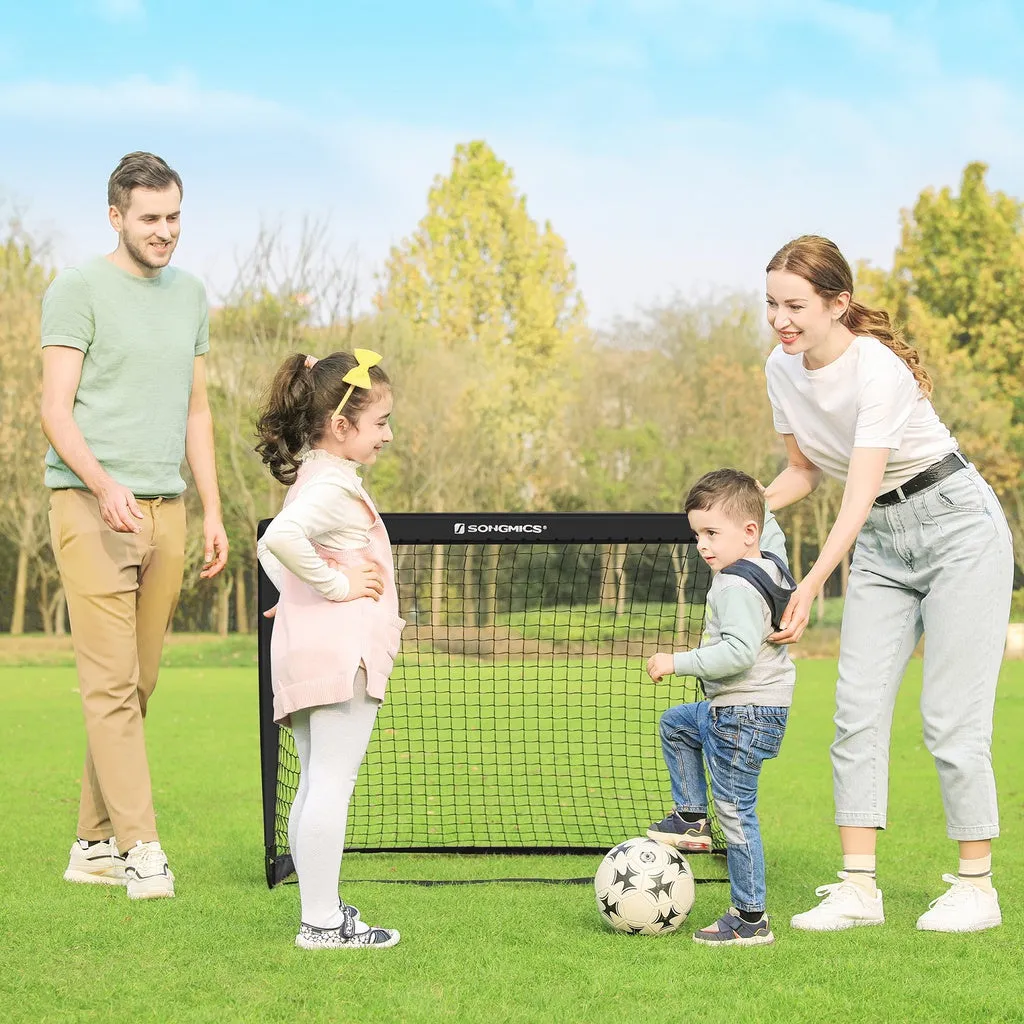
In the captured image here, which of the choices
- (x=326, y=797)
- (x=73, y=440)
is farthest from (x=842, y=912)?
(x=73, y=440)

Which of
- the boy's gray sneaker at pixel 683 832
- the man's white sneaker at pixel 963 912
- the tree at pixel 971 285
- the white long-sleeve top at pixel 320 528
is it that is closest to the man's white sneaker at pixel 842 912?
the man's white sneaker at pixel 963 912

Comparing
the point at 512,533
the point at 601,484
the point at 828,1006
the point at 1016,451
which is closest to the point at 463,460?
the point at 601,484

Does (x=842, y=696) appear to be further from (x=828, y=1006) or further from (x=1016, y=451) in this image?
(x=1016, y=451)

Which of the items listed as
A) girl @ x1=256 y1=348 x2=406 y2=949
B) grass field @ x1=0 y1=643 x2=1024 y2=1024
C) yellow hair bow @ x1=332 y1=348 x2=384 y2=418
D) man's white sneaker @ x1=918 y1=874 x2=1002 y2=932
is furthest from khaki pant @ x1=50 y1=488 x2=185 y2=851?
man's white sneaker @ x1=918 y1=874 x2=1002 y2=932

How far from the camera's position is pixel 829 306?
4262 millimetres

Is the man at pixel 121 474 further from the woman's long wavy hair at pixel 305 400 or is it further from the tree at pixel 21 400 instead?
the tree at pixel 21 400

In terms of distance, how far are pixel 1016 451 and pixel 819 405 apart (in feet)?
80.6

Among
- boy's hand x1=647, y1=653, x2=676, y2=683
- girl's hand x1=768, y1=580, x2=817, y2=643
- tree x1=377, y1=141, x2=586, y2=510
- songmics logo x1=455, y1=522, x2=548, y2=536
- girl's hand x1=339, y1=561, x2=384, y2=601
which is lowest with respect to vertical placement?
boy's hand x1=647, y1=653, x2=676, y2=683

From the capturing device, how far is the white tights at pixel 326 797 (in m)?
3.85

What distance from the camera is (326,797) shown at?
388cm

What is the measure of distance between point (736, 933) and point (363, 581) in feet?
5.10

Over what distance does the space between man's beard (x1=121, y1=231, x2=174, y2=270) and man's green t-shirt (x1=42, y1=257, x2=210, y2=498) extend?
8 cm

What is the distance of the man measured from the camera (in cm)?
471

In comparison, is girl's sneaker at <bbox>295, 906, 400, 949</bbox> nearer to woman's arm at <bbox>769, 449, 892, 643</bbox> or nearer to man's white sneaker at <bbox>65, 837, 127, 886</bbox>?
man's white sneaker at <bbox>65, 837, 127, 886</bbox>
